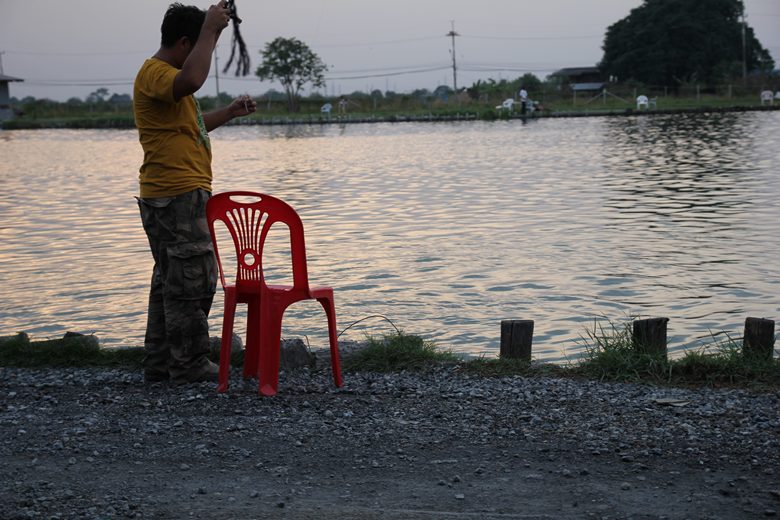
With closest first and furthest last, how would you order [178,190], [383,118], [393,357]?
A: [178,190]
[393,357]
[383,118]

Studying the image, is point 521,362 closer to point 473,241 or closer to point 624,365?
point 624,365

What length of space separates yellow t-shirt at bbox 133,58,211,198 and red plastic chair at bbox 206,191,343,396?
234 mm

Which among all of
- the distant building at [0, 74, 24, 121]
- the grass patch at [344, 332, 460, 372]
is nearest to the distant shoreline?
the distant building at [0, 74, 24, 121]

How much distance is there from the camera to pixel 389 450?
4.46 m

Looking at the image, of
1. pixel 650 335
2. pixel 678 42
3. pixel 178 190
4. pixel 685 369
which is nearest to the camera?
pixel 178 190

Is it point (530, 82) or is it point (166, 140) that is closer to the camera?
point (166, 140)

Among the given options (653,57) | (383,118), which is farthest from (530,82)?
(383,118)

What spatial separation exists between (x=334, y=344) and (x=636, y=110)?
54.1m

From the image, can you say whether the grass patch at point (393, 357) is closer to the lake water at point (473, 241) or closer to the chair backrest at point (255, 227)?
the chair backrest at point (255, 227)

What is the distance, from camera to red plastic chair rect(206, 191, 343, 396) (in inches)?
207

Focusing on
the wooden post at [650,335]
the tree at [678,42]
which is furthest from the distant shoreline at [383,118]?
the wooden post at [650,335]

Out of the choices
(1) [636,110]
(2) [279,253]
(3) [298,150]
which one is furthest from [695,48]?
(2) [279,253]

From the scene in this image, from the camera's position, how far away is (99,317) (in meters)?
9.30

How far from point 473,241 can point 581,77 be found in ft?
302
